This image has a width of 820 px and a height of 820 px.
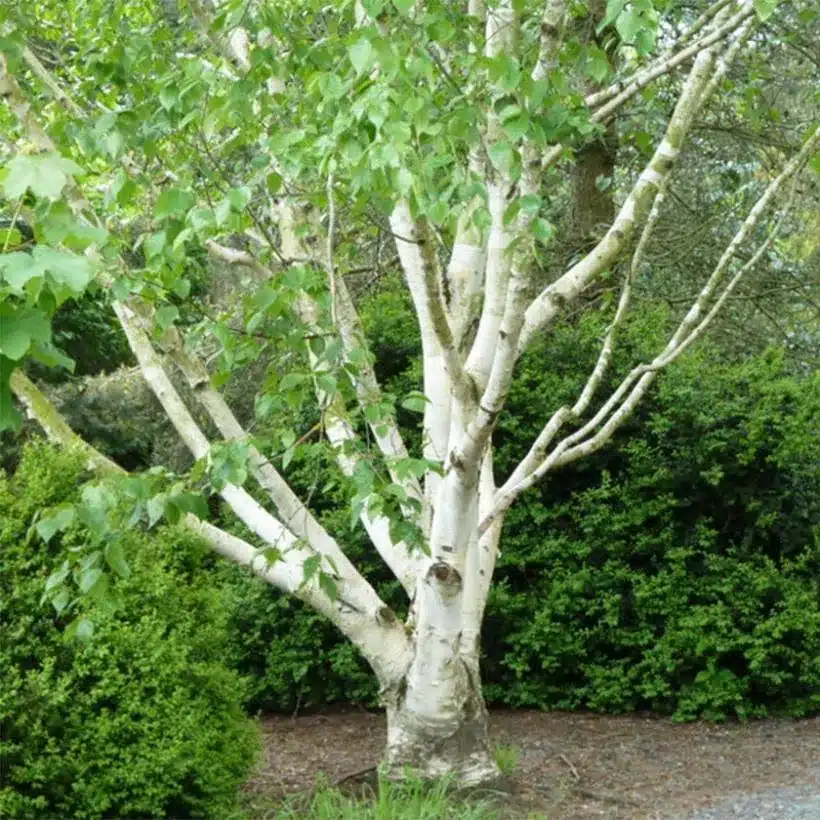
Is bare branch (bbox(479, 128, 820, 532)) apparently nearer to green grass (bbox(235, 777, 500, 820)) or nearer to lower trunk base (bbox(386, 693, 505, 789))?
lower trunk base (bbox(386, 693, 505, 789))

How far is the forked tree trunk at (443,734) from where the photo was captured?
6.23 m

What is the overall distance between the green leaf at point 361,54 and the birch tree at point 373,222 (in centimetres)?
2

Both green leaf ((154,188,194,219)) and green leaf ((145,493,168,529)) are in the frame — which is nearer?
green leaf ((145,493,168,529))

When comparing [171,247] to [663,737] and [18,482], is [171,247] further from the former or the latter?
[663,737]

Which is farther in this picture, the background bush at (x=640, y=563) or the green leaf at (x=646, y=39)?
the background bush at (x=640, y=563)

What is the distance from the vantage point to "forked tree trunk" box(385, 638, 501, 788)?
6234 mm

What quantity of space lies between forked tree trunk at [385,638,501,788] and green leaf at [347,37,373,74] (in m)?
3.18

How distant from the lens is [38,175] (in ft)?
7.02

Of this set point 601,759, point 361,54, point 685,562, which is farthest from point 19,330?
point 685,562

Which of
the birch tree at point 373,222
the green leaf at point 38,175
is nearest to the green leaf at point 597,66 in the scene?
the birch tree at point 373,222

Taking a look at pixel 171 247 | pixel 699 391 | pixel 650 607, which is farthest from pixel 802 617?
pixel 171 247

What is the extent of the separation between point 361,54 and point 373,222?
13.7 feet

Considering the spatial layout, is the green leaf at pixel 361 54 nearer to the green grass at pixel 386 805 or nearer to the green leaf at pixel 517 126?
the green leaf at pixel 517 126

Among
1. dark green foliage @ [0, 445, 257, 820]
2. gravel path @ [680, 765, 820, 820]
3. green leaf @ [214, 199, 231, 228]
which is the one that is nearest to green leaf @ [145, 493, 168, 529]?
green leaf @ [214, 199, 231, 228]
